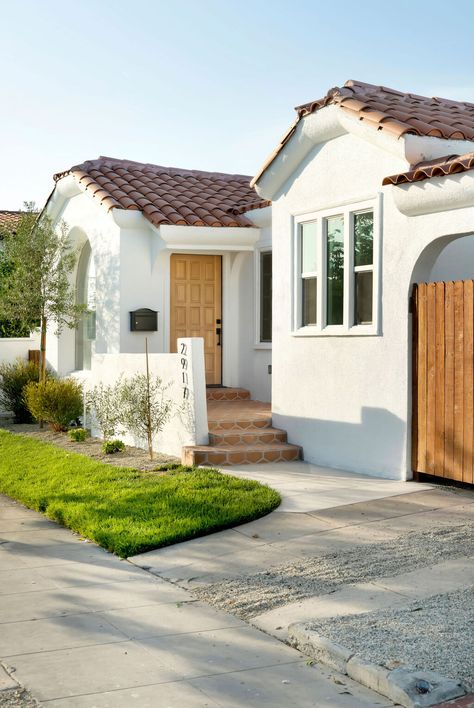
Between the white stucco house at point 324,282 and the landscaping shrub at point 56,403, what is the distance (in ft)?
2.94

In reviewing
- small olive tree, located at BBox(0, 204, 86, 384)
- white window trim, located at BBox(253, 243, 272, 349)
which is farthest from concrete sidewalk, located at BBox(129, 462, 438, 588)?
small olive tree, located at BBox(0, 204, 86, 384)

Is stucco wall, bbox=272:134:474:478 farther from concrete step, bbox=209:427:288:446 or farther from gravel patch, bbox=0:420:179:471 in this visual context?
gravel patch, bbox=0:420:179:471

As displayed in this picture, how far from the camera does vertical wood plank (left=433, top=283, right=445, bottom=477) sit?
9.66m

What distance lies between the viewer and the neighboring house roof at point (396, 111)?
33.4 ft

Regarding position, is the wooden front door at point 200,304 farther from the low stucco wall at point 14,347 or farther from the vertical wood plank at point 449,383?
the vertical wood plank at point 449,383

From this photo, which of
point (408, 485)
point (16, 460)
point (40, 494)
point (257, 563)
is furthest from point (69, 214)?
point (257, 563)

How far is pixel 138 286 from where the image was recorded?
15.6m

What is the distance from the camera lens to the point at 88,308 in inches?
696

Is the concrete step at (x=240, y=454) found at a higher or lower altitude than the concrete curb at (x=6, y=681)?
Result: higher

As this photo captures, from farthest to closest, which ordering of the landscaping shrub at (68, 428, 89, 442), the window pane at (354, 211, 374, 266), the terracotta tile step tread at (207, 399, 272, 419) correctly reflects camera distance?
the landscaping shrub at (68, 428, 89, 442)
the terracotta tile step tread at (207, 399, 272, 419)
the window pane at (354, 211, 374, 266)

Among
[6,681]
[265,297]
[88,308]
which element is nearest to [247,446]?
[265,297]

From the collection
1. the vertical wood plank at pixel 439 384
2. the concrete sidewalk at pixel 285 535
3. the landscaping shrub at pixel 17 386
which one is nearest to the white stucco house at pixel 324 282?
the vertical wood plank at pixel 439 384

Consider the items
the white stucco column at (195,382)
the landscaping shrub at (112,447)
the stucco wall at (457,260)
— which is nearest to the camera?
the stucco wall at (457,260)

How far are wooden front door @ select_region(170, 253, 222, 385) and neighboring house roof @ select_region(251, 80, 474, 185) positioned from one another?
12.5 feet
